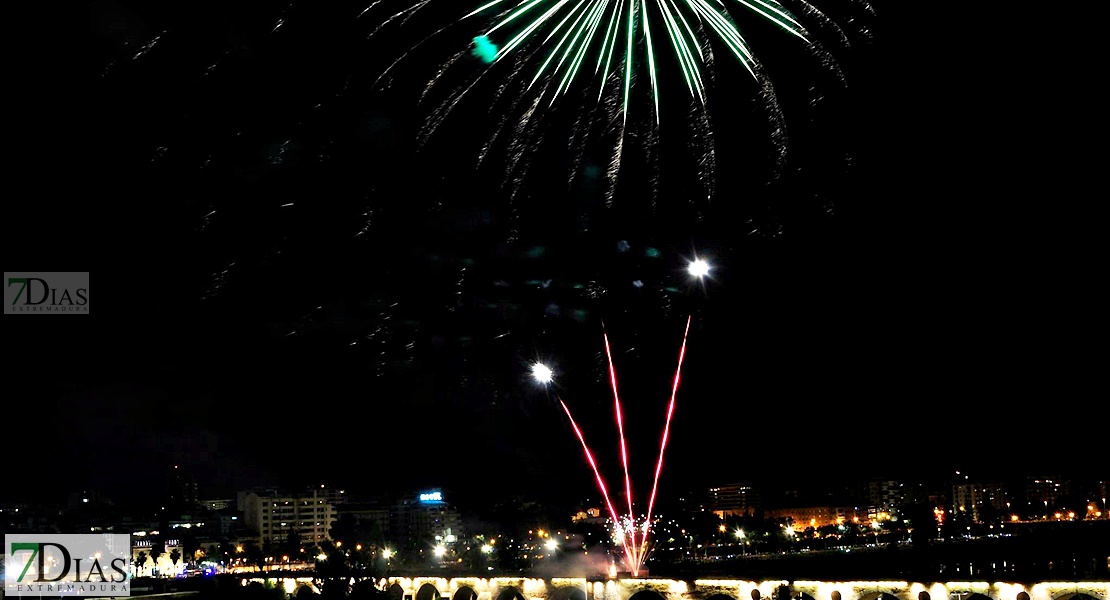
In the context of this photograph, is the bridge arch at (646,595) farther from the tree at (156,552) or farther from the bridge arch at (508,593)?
the tree at (156,552)

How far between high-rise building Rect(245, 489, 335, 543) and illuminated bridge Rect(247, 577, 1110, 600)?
3279 inches

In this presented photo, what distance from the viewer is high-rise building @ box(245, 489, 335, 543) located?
120 meters

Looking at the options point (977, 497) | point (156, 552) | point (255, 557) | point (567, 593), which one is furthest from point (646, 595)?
point (977, 497)

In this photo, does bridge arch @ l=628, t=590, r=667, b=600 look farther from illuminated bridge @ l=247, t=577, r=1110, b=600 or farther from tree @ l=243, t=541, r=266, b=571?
tree @ l=243, t=541, r=266, b=571

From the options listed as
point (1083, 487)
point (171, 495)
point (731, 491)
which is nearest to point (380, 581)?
point (171, 495)

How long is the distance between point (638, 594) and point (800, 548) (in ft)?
178

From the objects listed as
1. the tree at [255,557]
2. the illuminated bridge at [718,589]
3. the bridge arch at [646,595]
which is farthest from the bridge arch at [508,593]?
the tree at [255,557]

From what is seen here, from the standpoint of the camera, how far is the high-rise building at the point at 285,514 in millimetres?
120375

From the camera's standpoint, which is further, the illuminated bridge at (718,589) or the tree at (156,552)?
the tree at (156,552)

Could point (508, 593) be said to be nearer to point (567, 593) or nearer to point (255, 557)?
point (567, 593)

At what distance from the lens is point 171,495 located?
5423 inches

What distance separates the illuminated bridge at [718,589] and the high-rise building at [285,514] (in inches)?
3279

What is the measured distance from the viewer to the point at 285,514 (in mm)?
121812

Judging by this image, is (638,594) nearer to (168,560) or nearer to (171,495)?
(168,560)
